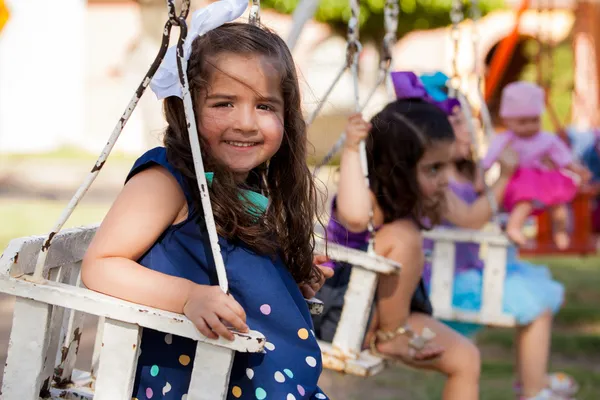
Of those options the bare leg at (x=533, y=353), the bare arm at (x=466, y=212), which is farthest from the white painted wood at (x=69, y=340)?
the bare leg at (x=533, y=353)

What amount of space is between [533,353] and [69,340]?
225 centimetres

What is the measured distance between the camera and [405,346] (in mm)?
2885

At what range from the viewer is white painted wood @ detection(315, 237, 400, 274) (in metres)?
2.64

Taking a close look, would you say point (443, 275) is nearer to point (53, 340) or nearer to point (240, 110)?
point (240, 110)

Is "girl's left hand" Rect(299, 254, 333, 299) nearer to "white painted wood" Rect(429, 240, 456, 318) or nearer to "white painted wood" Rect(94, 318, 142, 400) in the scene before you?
"white painted wood" Rect(94, 318, 142, 400)

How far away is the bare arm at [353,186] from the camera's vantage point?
9.24 ft

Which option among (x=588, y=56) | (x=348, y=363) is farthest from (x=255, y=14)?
(x=588, y=56)

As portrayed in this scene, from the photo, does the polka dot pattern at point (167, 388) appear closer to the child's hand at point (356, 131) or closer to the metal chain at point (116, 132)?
the metal chain at point (116, 132)

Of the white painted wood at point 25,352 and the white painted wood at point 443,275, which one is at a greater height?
the white painted wood at point 443,275

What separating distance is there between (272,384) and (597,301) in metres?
5.42

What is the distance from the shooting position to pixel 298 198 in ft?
7.27

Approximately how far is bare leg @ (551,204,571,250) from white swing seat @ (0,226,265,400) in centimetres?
371

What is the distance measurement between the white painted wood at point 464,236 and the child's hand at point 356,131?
2.37 feet

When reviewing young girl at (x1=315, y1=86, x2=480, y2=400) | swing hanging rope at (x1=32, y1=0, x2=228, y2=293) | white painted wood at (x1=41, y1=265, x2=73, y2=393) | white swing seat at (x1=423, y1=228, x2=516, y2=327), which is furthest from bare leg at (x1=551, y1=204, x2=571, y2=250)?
swing hanging rope at (x1=32, y1=0, x2=228, y2=293)
